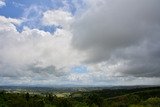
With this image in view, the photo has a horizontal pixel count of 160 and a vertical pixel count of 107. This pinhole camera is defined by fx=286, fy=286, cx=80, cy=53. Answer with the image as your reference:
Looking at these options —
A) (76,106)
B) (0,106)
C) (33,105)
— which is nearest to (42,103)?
(33,105)

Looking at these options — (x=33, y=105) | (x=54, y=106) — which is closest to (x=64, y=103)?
(x=54, y=106)

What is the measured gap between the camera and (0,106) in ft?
479

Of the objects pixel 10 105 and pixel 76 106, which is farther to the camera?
pixel 76 106

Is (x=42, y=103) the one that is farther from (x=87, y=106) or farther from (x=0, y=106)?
(x=0, y=106)

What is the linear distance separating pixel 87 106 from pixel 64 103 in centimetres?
1751

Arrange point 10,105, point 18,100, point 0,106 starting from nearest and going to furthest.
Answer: point 0,106 < point 10,105 < point 18,100

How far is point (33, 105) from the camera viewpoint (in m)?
190

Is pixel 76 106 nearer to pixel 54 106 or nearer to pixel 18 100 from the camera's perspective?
pixel 54 106

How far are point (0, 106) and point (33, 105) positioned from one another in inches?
1775

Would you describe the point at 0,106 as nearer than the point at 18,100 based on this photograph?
Yes

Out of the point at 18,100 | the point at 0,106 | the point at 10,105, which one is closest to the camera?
the point at 0,106

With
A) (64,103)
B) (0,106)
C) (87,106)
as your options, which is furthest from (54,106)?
(0,106)

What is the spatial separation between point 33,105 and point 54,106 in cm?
1459

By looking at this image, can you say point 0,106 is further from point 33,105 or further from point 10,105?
point 33,105
